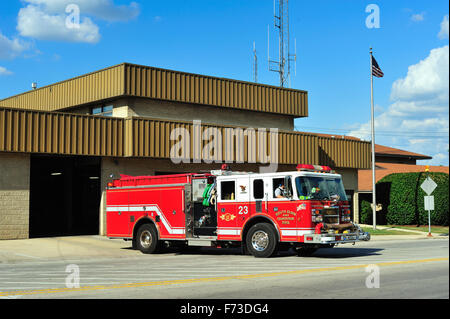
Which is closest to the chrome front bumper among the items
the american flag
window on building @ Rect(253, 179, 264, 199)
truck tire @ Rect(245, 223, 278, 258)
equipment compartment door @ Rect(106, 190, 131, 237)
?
truck tire @ Rect(245, 223, 278, 258)

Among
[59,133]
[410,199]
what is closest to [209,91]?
[59,133]

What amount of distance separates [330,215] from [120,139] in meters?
13.2

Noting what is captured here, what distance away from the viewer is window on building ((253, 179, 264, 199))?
54.1 feet

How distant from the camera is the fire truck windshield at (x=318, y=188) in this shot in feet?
51.8

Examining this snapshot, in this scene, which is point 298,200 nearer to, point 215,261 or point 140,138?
point 215,261

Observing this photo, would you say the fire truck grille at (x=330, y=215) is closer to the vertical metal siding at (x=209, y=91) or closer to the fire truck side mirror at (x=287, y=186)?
the fire truck side mirror at (x=287, y=186)

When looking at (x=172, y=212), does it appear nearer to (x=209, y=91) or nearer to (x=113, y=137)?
(x=113, y=137)

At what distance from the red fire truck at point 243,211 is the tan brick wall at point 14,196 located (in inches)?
248

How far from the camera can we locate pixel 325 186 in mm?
16344

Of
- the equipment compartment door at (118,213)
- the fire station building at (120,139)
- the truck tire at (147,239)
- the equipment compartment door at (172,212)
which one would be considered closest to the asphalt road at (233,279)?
the equipment compartment door at (172,212)

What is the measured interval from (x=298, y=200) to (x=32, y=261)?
8806 mm

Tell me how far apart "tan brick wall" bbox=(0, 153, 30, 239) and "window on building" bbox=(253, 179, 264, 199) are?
12.0 m

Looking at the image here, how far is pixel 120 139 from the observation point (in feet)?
85.7
